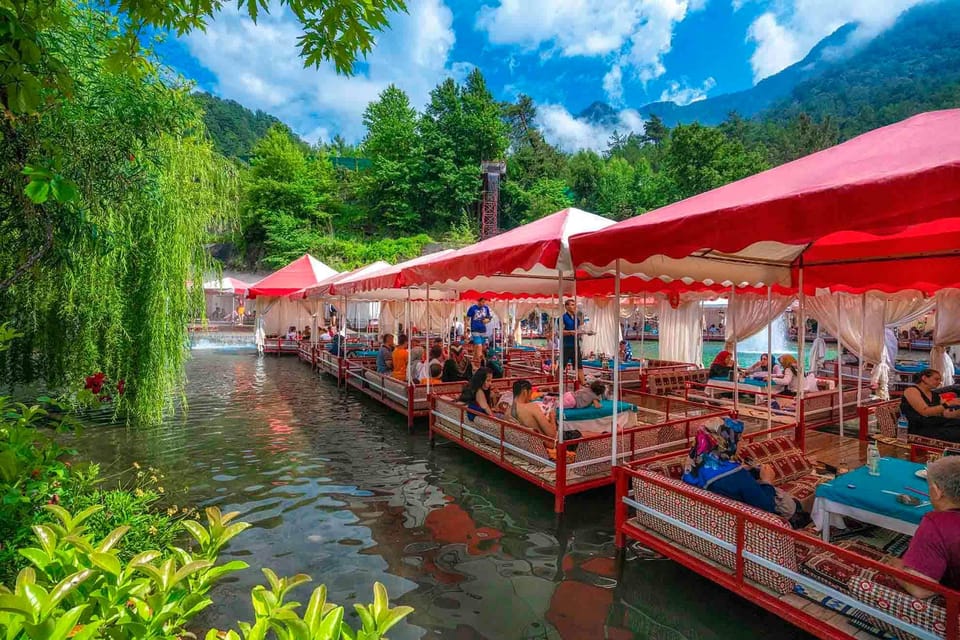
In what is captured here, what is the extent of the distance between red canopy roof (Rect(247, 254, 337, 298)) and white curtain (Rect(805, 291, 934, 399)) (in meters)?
19.6

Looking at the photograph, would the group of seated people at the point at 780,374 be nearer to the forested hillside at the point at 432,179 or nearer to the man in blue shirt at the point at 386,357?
the man in blue shirt at the point at 386,357

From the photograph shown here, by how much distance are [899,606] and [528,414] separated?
398 centimetres

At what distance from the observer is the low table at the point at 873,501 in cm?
369

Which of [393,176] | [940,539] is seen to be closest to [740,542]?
[940,539]

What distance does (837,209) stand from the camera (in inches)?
112

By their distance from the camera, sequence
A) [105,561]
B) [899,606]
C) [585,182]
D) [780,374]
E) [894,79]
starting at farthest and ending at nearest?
[894,79] < [585,182] < [780,374] < [899,606] < [105,561]

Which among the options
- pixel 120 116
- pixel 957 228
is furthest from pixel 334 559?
pixel 957 228

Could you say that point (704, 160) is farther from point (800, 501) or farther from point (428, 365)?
point (800, 501)

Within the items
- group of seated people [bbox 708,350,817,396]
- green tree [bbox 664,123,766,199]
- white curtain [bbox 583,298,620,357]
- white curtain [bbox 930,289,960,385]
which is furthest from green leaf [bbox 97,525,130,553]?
Result: green tree [bbox 664,123,766,199]

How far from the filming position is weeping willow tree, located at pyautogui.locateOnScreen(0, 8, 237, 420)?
4.60 meters

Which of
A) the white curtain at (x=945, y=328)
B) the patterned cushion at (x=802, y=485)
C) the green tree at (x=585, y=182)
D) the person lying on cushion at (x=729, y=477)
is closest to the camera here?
the person lying on cushion at (x=729, y=477)

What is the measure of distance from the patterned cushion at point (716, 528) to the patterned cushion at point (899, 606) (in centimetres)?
41

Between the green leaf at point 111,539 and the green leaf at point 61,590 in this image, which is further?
the green leaf at point 111,539

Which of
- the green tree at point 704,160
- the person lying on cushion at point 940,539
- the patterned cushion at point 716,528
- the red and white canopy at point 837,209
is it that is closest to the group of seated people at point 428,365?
the patterned cushion at point 716,528
